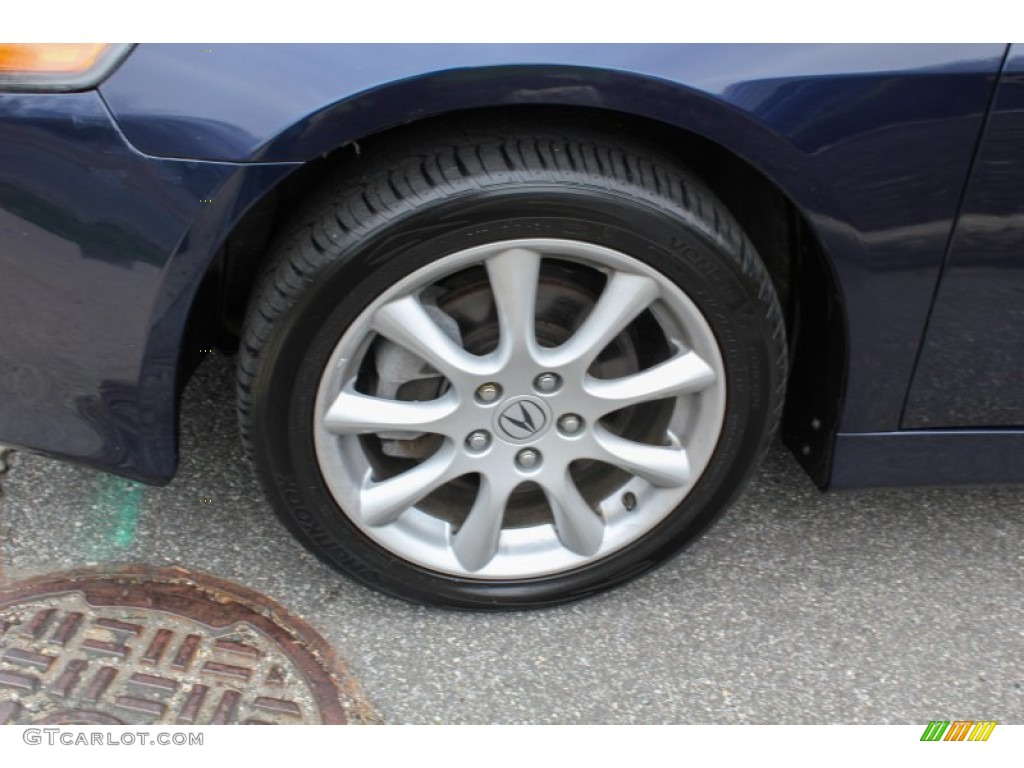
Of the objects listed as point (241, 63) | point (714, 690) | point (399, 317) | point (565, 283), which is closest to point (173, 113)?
point (241, 63)

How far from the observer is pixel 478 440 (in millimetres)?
1920

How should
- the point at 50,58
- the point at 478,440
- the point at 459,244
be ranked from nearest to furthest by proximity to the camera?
1. the point at 50,58
2. the point at 459,244
3. the point at 478,440

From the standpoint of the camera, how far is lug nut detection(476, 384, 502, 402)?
6.09ft

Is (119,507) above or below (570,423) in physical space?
below

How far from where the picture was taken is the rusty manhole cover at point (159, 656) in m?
1.87

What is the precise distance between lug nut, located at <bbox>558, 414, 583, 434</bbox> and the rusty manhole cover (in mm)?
639

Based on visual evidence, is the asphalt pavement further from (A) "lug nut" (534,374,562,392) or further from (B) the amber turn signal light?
(B) the amber turn signal light

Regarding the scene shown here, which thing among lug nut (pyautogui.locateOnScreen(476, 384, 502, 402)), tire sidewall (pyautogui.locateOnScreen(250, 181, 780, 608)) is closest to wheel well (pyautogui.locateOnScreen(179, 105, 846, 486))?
tire sidewall (pyautogui.locateOnScreen(250, 181, 780, 608))

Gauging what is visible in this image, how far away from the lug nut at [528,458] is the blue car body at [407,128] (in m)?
0.59

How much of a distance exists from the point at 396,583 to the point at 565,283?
69 cm

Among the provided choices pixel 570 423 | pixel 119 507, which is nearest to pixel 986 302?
pixel 570 423

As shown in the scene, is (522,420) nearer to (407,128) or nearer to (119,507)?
(407,128)

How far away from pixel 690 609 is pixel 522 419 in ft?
1.98

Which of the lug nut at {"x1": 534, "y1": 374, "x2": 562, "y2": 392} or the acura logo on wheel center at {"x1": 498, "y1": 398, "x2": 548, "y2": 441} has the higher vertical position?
the lug nut at {"x1": 534, "y1": 374, "x2": 562, "y2": 392}
